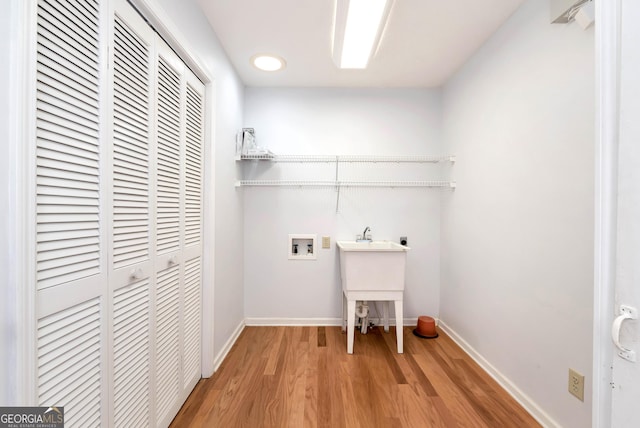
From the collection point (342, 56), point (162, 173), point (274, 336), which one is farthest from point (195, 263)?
point (342, 56)

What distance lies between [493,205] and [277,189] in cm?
192

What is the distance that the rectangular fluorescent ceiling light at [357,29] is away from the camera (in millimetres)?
1612

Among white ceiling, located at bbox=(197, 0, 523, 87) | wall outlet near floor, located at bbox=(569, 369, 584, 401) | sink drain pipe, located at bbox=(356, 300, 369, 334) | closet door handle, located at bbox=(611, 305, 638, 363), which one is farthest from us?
sink drain pipe, located at bbox=(356, 300, 369, 334)

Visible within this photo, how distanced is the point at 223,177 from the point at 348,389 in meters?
1.80

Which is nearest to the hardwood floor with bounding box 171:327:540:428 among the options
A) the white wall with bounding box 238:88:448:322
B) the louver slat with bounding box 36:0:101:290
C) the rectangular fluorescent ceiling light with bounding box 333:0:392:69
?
the white wall with bounding box 238:88:448:322

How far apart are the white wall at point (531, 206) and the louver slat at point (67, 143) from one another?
2118 millimetres

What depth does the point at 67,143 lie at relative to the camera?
855 millimetres

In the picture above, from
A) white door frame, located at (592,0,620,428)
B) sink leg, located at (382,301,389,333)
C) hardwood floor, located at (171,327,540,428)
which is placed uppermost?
white door frame, located at (592,0,620,428)

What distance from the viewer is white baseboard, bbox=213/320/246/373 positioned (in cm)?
202

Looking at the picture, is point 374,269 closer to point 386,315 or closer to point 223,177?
point 386,315

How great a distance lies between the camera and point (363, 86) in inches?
110

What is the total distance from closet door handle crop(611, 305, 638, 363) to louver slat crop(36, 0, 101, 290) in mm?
1478

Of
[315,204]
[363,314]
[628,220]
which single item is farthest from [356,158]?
[628,220]

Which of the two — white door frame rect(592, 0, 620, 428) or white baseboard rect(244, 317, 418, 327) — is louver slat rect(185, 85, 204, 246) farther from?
white door frame rect(592, 0, 620, 428)
